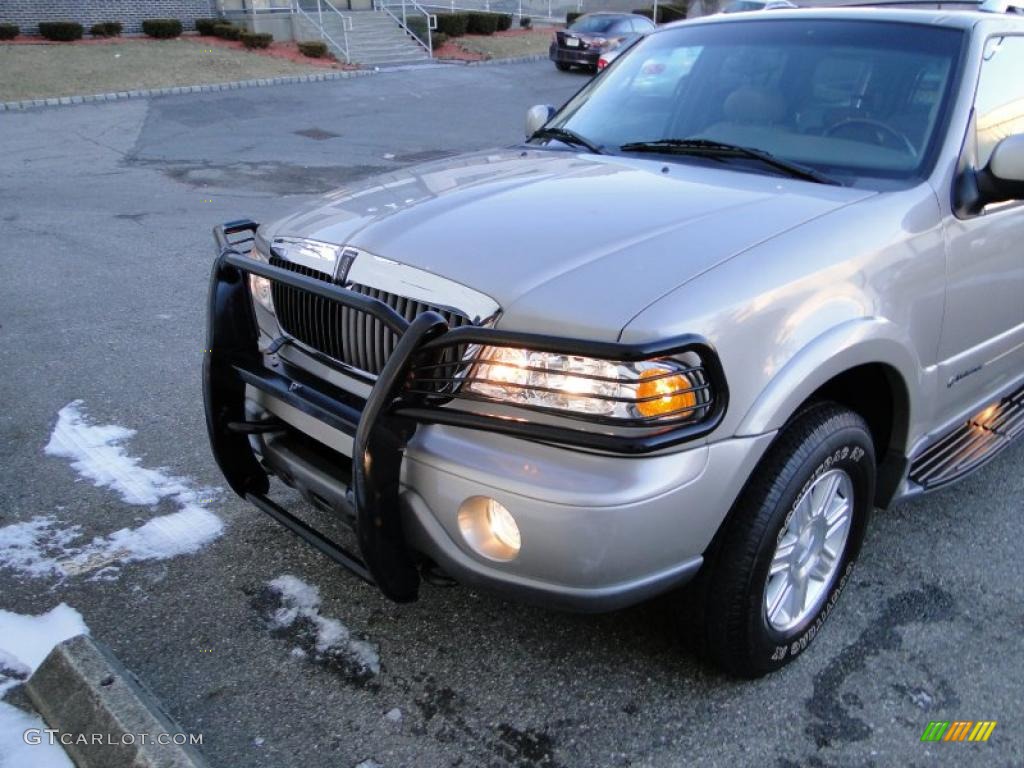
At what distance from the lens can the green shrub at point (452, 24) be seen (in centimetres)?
2788

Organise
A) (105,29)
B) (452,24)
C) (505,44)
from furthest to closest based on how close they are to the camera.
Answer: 1. (505,44)
2. (452,24)
3. (105,29)

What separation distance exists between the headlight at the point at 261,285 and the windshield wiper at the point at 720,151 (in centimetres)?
143

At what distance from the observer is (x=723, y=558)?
245 cm

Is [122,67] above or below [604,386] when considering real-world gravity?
below

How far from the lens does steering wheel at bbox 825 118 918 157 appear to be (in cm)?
311

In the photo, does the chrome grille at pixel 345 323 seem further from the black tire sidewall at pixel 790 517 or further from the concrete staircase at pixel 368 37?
the concrete staircase at pixel 368 37

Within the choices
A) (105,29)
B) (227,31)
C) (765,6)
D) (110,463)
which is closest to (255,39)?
(227,31)

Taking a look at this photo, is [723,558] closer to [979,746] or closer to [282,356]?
[979,746]

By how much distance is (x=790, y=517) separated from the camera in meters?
2.57

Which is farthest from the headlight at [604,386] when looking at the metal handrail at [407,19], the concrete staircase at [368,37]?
the metal handrail at [407,19]

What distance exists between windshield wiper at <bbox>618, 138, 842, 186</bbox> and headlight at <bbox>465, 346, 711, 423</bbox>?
1184mm

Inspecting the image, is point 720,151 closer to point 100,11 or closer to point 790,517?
point 790,517

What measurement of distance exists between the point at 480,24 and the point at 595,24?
22.1 feet

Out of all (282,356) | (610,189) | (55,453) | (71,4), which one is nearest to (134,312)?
(55,453)
